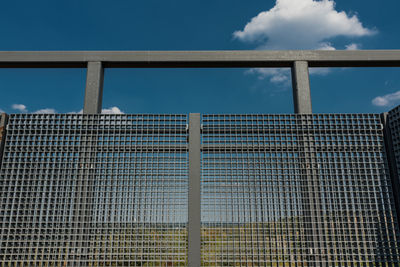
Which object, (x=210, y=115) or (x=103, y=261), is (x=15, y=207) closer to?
(x=103, y=261)

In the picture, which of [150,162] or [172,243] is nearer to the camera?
[172,243]

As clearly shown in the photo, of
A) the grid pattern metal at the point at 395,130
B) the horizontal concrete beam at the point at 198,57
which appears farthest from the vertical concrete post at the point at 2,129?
the grid pattern metal at the point at 395,130

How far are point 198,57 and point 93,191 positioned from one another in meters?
2.47

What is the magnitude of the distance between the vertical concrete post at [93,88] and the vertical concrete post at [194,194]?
143 cm

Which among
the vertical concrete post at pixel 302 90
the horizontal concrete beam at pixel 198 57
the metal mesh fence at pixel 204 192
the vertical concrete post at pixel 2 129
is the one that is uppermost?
the horizontal concrete beam at pixel 198 57

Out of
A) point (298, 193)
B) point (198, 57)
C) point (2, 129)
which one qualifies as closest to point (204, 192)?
point (298, 193)

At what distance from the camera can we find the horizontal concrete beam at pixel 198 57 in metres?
4.02

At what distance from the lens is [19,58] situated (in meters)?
4.04

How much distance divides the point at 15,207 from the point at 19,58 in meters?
2.22

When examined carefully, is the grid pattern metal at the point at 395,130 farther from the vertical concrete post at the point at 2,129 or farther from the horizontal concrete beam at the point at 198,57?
the vertical concrete post at the point at 2,129

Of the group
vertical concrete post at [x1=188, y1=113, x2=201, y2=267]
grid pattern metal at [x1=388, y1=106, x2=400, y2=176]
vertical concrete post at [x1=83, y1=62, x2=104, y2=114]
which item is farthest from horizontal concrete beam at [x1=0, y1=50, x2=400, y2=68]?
vertical concrete post at [x1=188, y1=113, x2=201, y2=267]

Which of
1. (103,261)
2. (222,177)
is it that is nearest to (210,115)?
(222,177)

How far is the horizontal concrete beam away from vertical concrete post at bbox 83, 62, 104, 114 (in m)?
0.13

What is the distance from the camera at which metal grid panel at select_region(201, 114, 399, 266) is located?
3.40 meters
